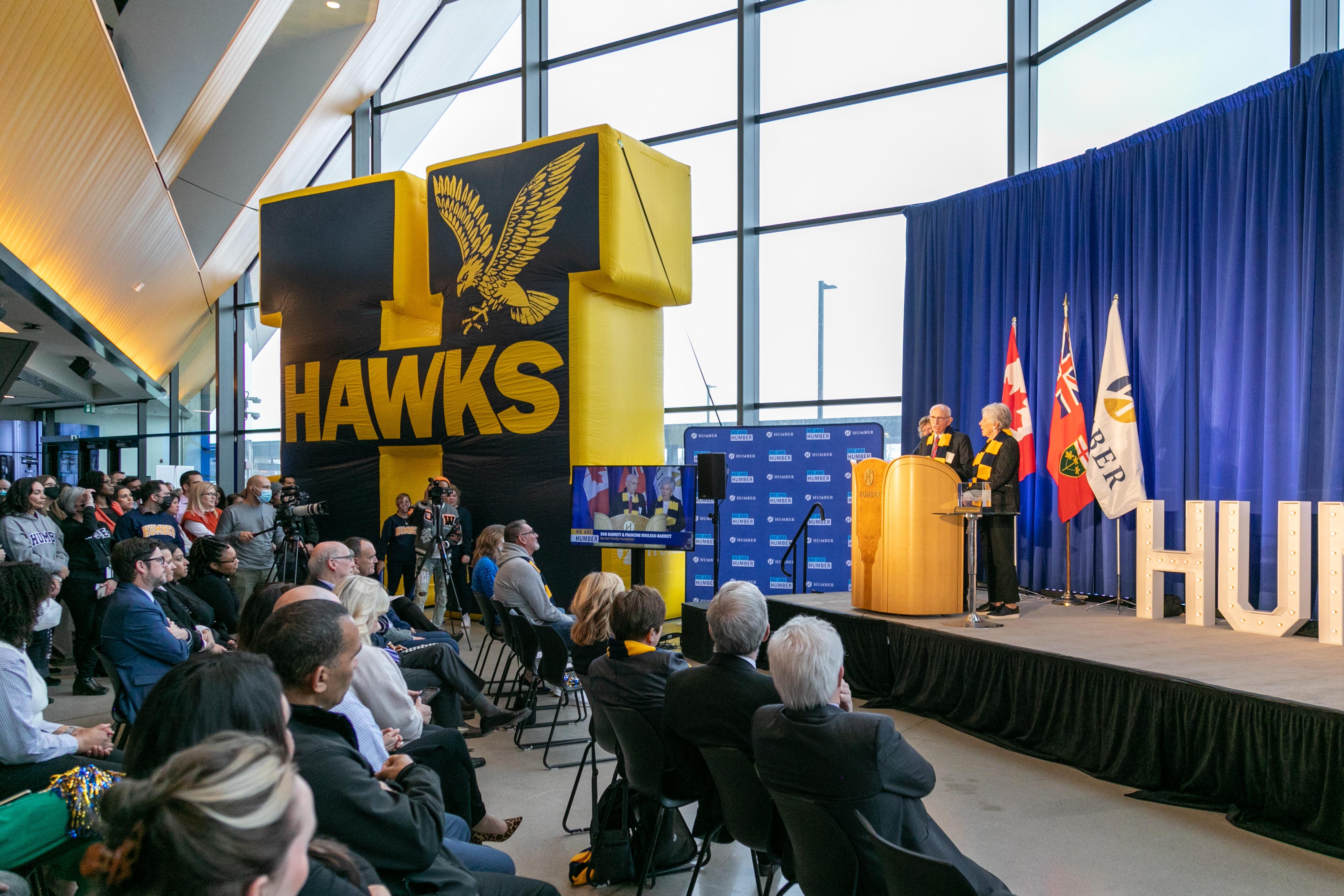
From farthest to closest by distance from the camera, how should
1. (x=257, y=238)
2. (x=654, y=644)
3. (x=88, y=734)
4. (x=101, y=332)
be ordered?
(x=257, y=238) → (x=101, y=332) → (x=654, y=644) → (x=88, y=734)

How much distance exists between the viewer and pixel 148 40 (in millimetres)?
10492

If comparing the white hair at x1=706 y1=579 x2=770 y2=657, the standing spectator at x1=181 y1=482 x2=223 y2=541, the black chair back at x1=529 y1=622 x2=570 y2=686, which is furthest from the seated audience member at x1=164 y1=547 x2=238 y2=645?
the white hair at x1=706 y1=579 x2=770 y2=657

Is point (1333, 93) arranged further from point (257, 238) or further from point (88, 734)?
point (257, 238)

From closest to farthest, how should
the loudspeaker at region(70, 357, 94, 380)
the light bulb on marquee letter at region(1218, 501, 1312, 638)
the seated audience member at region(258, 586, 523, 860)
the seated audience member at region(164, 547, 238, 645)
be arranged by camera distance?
the seated audience member at region(258, 586, 523, 860)
the seated audience member at region(164, 547, 238, 645)
the light bulb on marquee letter at region(1218, 501, 1312, 638)
the loudspeaker at region(70, 357, 94, 380)

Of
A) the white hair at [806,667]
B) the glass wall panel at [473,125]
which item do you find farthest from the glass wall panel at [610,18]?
the white hair at [806,667]

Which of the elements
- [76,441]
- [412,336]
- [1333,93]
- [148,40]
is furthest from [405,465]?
[76,441]

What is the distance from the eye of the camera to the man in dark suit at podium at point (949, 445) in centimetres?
659

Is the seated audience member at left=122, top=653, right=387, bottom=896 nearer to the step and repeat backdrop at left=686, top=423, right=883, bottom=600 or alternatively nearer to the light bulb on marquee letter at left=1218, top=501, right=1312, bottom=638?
the light bulb on marquee letter at left=1218, top=501, right=1312, bottom=638

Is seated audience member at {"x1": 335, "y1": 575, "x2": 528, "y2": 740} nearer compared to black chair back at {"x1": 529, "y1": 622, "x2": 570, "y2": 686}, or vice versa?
seated audience member at {"x1": 335, "y1": 575, "x2": 528, "y2": 740}

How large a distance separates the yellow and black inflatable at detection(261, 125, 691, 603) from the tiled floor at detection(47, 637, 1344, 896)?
182 inches

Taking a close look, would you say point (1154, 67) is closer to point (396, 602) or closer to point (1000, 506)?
point (1000, 506)

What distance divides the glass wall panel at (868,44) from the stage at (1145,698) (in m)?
5.99

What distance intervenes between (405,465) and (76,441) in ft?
47.0

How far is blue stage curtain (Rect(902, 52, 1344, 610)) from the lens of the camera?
560 centimetres
